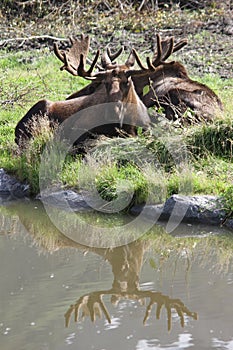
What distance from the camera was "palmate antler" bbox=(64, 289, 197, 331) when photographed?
693 cm

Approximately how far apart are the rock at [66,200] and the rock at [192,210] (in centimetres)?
118

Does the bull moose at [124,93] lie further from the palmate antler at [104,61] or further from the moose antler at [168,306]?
the moose antler at [168,306]

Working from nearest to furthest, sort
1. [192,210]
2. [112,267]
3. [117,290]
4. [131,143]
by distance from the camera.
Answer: [117,290] → [112,267] → [192,210] → [131,143]

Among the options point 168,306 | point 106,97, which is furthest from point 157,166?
point 168,306

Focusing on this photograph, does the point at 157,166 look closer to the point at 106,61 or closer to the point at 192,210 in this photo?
the point at 192,210

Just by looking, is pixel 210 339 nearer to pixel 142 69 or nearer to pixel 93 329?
pixel 93 329

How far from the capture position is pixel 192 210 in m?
9.64

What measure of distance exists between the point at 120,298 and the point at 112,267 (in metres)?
0.92

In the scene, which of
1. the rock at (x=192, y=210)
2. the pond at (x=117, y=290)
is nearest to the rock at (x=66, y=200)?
the pond at (x=117, y=290)

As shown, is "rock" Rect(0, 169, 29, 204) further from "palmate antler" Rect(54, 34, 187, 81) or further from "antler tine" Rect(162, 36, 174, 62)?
"antler tine" Rect(162, 36, 174, 62)

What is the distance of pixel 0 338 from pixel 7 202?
4920 mm

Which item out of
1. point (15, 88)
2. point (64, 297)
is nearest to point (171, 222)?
point (64, 297)

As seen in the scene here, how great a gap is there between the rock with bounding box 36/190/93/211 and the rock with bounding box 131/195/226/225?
1.18m

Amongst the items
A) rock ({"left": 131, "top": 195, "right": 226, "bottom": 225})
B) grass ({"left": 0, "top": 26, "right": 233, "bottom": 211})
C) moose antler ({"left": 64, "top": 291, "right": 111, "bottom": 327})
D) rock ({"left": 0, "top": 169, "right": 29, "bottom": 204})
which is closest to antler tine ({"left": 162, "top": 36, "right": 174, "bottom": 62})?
grass ({"left": 0, "top": 26, "right": 233, "bottom": 211})
